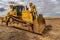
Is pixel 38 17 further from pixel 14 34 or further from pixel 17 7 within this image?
pixel 17 7

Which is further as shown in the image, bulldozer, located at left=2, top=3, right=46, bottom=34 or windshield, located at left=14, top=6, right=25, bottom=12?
windshield, located at left=14, top=6, right=25, bottom=12

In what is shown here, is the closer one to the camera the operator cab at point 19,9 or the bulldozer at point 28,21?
the bulldozer at point 28,21

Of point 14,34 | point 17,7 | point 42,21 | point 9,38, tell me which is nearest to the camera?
point 9,38

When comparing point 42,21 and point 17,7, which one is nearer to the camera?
point 42,21

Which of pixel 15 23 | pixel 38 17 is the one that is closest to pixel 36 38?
pixel 38 17

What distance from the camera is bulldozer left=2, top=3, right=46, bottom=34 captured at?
11.0 meters

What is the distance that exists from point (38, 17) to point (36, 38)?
5.20ft

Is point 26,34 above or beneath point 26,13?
beneath

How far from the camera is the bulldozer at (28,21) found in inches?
432

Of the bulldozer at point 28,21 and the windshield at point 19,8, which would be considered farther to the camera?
the windshield at point 19,8

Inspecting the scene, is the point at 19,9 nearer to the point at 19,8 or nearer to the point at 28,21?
the point at 19,8

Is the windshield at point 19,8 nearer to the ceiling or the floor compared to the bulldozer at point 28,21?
nearer to the ceiling

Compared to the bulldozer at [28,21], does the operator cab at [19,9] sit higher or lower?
higher

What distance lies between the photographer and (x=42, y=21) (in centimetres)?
1177
